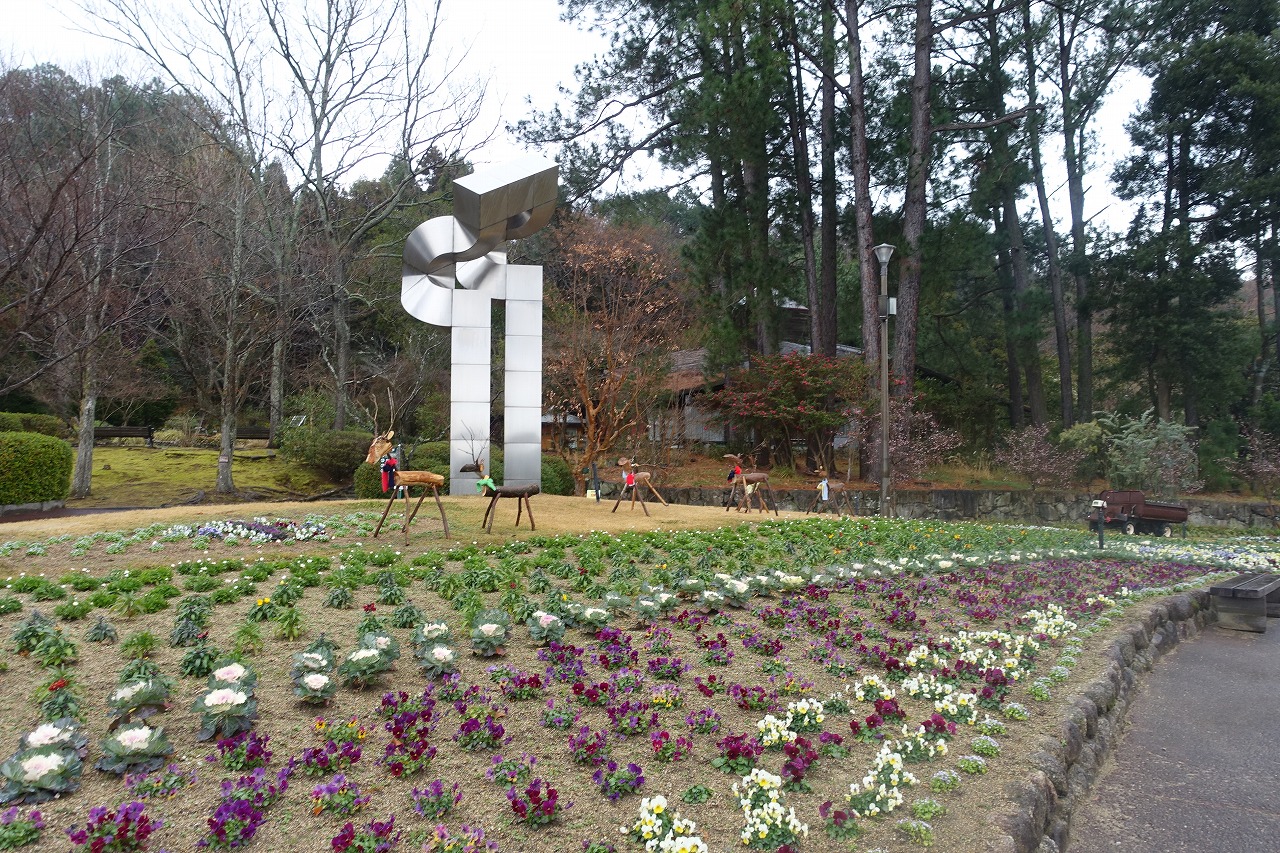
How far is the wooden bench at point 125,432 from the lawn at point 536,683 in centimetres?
1698

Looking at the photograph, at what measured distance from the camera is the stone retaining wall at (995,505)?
18.3 m

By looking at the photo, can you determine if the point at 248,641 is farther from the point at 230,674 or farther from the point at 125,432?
the point at 125,432

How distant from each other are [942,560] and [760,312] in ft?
43.0

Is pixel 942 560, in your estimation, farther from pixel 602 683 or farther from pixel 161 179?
pixel 161 179

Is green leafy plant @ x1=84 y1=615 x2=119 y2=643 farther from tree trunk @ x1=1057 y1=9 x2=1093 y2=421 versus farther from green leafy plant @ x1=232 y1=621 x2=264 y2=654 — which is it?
tree trunk @ x1=1057 y1=9 x2=1093 y2=421

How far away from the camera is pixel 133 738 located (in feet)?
10.3

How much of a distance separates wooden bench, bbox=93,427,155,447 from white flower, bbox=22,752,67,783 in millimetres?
23690

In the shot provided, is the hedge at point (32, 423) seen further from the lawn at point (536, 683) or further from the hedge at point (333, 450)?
the lawn at point (536, 683)

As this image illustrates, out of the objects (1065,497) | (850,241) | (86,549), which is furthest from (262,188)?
(1065,497)

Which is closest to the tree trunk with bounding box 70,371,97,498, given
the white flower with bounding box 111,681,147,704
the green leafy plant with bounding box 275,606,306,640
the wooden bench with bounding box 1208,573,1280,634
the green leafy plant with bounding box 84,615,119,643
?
the green leafy plant with bounding box 84,615,119,643

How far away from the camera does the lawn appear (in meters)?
3.13

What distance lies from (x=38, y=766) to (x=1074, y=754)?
15.7 feet

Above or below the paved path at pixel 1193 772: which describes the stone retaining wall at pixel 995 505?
above

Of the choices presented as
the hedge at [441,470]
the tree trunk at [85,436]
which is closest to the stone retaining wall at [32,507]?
the tree trunk at [85,436]
